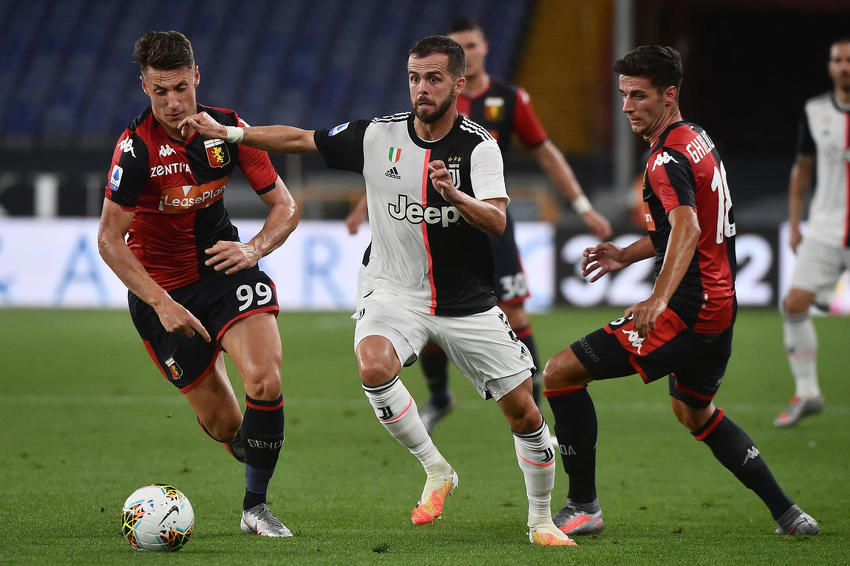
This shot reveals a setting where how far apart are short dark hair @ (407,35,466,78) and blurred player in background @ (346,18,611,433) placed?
2.25 meters

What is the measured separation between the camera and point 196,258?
17.8 ft

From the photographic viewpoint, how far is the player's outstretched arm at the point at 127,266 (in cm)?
479

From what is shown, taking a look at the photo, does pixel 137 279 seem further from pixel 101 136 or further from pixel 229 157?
pixel 101 136

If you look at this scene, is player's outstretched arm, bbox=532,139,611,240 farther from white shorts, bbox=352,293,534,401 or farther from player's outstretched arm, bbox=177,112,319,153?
player's outstretched arm, bbox=177,112,319,153

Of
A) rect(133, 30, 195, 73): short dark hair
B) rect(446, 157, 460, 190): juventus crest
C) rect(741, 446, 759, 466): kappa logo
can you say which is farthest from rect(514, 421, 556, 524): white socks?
rect(133, 30, 195, 73): short dark hair

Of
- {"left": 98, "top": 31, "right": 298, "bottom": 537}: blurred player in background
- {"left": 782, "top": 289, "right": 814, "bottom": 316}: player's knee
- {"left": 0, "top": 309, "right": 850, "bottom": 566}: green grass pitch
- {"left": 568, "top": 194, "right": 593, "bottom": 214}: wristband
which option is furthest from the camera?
{"left": 782, "top": 289, "right": 814, "bottom": 316}: player's knee

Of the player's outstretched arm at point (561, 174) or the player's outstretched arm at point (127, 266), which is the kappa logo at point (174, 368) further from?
the player's outstretched arm at point (561, 174)

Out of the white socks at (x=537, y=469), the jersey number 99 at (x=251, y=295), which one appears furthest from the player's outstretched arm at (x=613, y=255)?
the jersey number 99 at (x=251, y=295)

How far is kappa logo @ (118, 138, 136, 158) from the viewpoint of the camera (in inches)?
198

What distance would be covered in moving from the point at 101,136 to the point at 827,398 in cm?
1703

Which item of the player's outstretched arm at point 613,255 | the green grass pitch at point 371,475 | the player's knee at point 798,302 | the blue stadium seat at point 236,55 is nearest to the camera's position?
the green grass pitch at point 371,475

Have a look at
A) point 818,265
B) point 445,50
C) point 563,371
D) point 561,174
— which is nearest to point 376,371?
point 563,371

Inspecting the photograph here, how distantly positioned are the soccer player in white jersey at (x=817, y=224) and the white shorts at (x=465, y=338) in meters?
3.57

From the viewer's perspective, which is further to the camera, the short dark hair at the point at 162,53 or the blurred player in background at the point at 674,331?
the short dark hair at the point at 162,53
